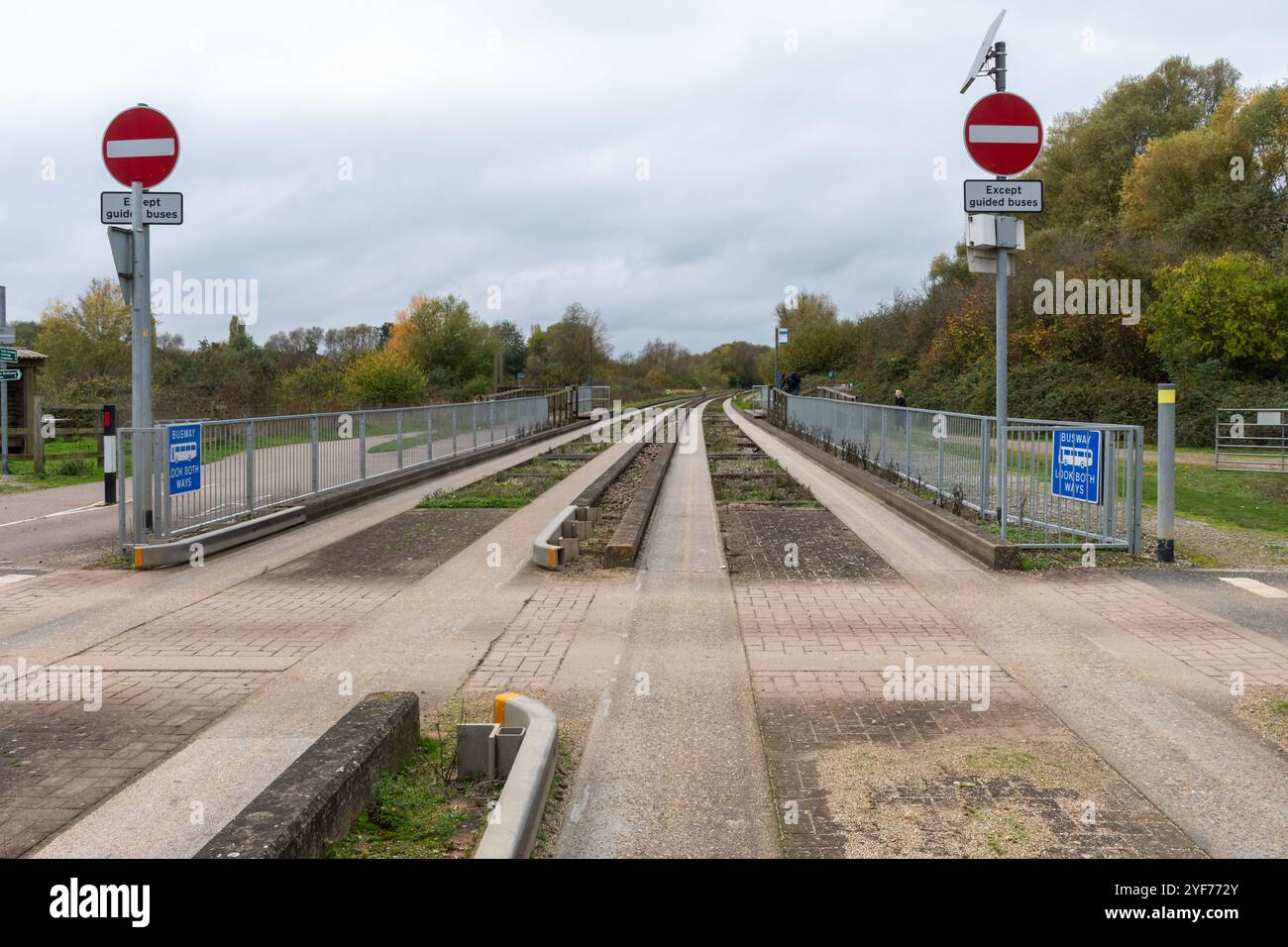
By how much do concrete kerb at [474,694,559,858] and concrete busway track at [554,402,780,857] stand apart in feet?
0.53

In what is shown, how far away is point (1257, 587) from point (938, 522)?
3.88m

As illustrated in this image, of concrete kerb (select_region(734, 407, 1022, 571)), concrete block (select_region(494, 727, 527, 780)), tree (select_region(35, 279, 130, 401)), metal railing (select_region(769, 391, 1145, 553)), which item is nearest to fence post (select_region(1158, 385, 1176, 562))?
metal railing (select_region(769, 391, 1145, 553))

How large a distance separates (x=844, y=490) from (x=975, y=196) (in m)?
7.06

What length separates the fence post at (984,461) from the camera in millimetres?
11992

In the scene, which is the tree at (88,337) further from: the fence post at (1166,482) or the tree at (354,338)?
the fence post at (1166,482)

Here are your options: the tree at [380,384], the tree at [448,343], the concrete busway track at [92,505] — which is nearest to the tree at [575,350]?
the tree at [448,343]

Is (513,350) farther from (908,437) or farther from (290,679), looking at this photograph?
(290,679)

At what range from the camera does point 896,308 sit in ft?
163

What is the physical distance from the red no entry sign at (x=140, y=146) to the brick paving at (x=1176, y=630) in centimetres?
990

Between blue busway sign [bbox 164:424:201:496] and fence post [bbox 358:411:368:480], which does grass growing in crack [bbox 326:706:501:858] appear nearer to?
blue busway sign [bbox 164:424:201:496]

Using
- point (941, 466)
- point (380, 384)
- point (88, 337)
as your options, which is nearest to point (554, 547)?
point (941, 466)

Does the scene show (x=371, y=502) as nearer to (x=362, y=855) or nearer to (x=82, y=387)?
(x=362, y=855)
